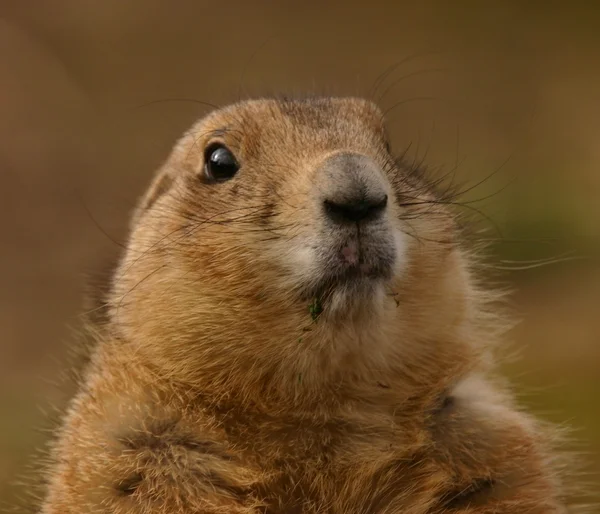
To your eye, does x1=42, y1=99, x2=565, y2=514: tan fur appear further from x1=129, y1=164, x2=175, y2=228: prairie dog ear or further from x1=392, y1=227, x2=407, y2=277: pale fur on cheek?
x1=129, y1=164, x2=175, y2=228: prairie dog ear

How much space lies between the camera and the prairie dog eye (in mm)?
4550

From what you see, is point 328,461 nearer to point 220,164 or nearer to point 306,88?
point 220,164

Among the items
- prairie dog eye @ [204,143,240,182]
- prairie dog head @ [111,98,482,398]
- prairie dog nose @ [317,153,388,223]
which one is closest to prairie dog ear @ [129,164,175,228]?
prairie dog head @ [111,98,482,398]

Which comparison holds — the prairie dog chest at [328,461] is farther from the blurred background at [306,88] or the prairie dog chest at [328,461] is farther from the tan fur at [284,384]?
the blurred background at [306,88]

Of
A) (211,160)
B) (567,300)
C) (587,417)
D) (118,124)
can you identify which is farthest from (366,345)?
(118,124)

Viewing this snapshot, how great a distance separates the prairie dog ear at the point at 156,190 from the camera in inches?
203

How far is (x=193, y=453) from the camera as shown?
399cm

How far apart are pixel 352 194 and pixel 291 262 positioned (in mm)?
350

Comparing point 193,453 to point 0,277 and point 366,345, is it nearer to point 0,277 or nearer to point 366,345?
point 366,345

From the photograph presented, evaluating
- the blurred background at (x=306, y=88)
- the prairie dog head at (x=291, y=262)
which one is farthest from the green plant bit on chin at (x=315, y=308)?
the blurred background at (x=306, y=88)

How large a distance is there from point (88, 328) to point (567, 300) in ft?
23.9

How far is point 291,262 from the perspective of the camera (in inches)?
149

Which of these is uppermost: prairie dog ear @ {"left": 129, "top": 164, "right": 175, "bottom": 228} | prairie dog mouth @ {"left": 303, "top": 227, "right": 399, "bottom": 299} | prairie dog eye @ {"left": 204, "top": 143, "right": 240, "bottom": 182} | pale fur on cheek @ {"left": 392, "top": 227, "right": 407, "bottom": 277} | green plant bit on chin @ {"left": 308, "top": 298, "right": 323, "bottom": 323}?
prairie dog ear @ {"left": 129, "top": 164, "right": 175, "bottom": 228}

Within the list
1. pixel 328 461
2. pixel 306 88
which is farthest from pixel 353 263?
pixel 306 88
